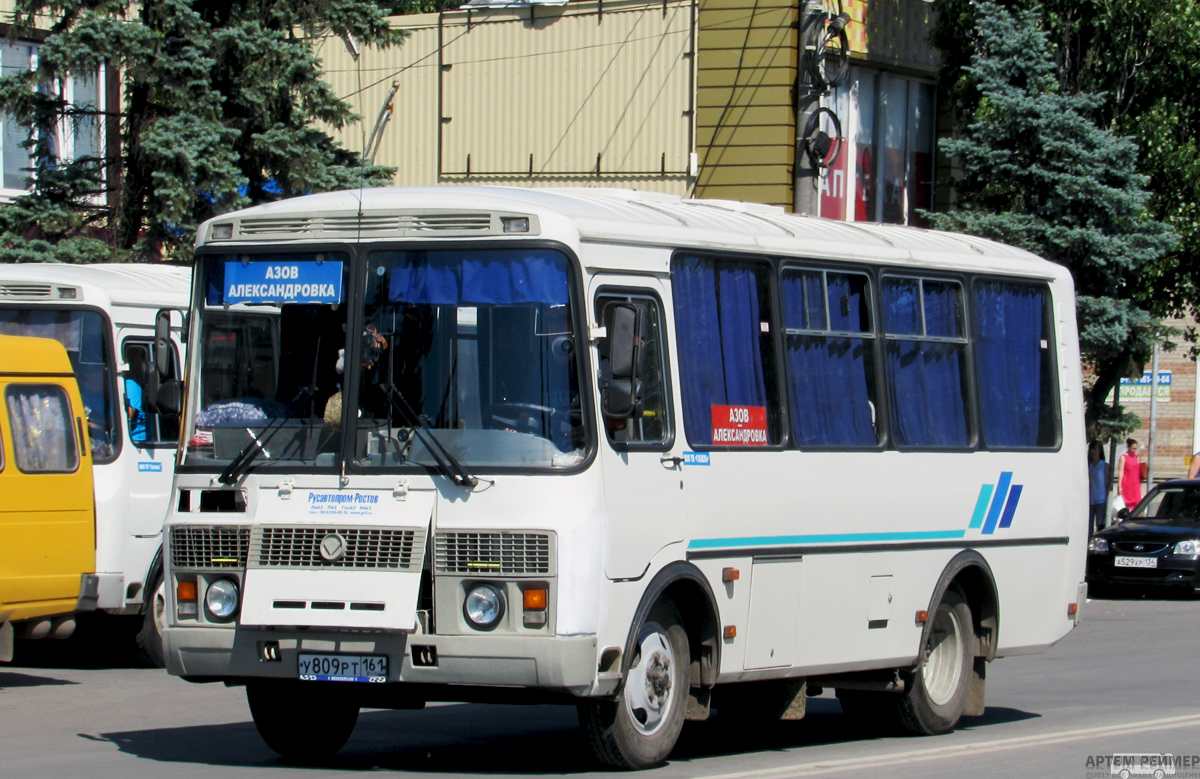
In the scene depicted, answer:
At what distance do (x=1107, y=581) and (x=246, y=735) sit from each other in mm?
15409

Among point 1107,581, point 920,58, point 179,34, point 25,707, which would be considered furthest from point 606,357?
point 920,58

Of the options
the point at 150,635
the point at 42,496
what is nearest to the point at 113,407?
the point at 42,496

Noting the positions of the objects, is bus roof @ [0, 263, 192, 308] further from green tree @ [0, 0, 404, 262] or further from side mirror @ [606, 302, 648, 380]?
side mirror @ [606, 302, 648, 380]

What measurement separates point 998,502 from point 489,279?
445 centimetres

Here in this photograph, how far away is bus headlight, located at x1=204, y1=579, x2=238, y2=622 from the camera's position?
28.5ft

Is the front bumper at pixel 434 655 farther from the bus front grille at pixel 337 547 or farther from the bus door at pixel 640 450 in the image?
the bus door at pixel 640 450

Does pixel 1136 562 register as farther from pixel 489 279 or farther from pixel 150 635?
pixel 489 279

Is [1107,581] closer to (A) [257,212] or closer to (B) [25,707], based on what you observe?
(B) [25,707]

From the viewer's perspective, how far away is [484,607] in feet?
27.0

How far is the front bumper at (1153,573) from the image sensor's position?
22844 millimetres

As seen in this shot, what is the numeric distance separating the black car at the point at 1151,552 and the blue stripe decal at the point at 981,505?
40.8 feet

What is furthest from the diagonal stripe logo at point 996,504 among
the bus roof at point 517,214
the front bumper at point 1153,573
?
the front bumper at point 1153,573

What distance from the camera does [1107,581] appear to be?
23.3 metres

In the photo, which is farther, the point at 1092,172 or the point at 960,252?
the point at 1092,172
